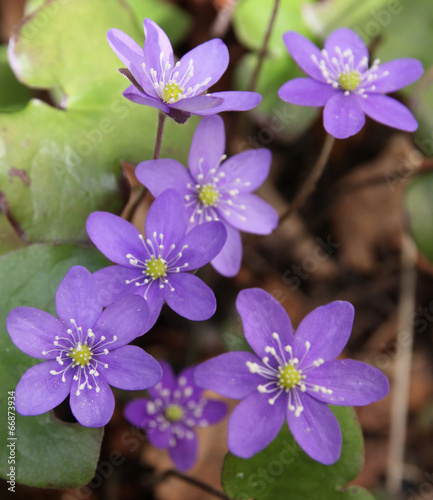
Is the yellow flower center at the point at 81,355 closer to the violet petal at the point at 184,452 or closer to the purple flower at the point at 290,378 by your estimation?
the purple flower at the point at 290,378

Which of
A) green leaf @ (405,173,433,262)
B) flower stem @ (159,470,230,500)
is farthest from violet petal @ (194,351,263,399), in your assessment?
green leaf @ (405,173,433,262)

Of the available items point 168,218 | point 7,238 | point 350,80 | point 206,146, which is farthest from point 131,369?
point 350,80

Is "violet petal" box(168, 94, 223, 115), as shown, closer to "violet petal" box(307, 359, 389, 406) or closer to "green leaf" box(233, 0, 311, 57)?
"violet petal" box(307, 359, 389, 406)

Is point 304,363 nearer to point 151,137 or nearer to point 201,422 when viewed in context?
point 201,422

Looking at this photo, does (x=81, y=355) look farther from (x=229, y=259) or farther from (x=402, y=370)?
(x=402, y=370)

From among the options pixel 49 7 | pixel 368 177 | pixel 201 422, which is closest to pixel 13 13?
pixel 49 7

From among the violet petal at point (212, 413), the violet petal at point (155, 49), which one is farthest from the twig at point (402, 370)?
the violet petal at point (155, 49)

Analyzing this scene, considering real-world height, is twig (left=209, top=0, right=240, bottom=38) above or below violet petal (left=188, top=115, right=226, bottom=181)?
above
